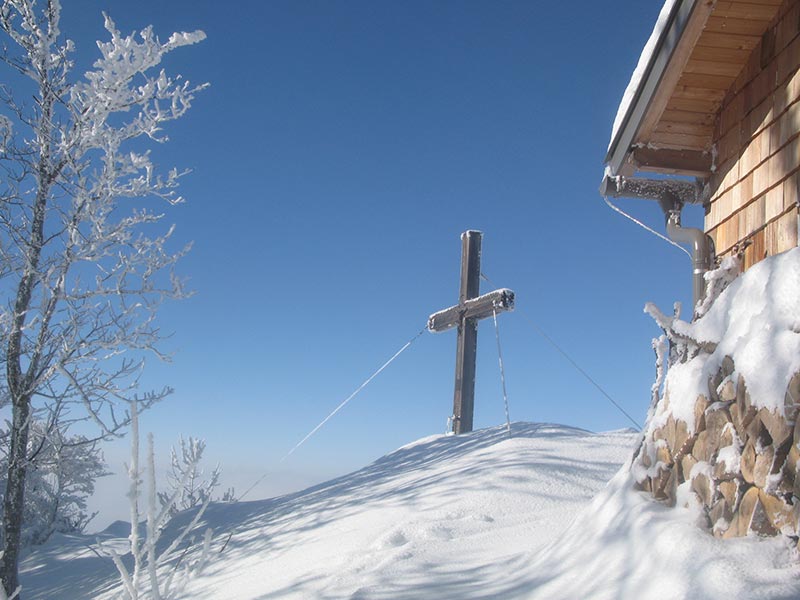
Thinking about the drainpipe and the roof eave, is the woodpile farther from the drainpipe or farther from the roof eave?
the roof eave

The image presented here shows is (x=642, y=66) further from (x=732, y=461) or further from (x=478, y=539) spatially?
(x=478, y=539)

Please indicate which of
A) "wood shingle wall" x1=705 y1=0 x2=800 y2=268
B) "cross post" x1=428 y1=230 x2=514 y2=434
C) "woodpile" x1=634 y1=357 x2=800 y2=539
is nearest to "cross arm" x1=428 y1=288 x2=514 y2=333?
"cross post" x1=428 y1=230 x2=514 y2=434

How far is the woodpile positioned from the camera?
284 centimetres

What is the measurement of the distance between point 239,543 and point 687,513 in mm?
5275

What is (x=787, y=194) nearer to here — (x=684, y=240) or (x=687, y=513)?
(x=684, y=240)

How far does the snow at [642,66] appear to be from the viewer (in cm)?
476

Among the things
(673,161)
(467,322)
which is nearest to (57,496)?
(467,322)

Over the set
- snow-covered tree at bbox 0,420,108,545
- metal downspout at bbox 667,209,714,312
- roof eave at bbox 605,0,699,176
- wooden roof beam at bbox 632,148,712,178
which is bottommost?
snow-covered tree at bbox 0,420,108,545

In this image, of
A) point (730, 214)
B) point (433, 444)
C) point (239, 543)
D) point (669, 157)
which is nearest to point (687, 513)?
point (730, 214)

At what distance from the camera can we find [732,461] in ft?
10.4

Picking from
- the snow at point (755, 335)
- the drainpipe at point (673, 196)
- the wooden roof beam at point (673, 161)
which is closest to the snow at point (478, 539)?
the snow at point (755, 335)

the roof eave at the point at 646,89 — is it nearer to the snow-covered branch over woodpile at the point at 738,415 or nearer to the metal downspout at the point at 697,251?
the metal downspout at the point at 697,251

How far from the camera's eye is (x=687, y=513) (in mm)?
3283

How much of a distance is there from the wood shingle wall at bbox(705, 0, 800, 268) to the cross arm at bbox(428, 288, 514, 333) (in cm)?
390
